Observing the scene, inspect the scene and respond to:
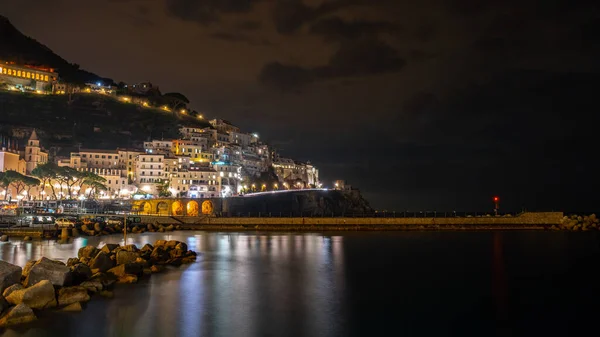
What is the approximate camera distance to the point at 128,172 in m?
91.4

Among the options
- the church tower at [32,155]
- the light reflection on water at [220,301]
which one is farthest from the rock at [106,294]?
the church tower at [32,155]

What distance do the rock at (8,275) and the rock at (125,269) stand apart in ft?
19.4

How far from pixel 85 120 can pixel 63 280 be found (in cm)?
10998

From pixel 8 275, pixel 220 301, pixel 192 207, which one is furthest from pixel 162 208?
pixel 8 275

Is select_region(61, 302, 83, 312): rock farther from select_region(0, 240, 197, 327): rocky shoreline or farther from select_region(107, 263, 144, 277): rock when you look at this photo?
select_region(107, 263, 144, 277): rock

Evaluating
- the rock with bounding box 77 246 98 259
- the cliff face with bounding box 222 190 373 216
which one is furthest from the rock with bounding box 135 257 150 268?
the cliff face with bounding box 222 190 373 216

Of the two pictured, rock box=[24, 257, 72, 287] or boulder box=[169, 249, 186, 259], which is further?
boulder box=[169, 249, 186, 259]

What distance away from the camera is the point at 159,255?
94.2ft

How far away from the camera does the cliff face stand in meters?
77.4

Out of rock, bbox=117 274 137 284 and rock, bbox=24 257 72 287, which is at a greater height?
rock, bbox=24 257 72 287

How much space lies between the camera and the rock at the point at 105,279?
66.6 ft

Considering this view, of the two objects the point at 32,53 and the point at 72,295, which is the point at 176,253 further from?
the point at 32,53

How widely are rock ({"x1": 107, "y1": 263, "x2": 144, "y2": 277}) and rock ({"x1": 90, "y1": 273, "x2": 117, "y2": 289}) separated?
418 mm

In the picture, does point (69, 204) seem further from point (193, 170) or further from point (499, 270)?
point (499, 270)
